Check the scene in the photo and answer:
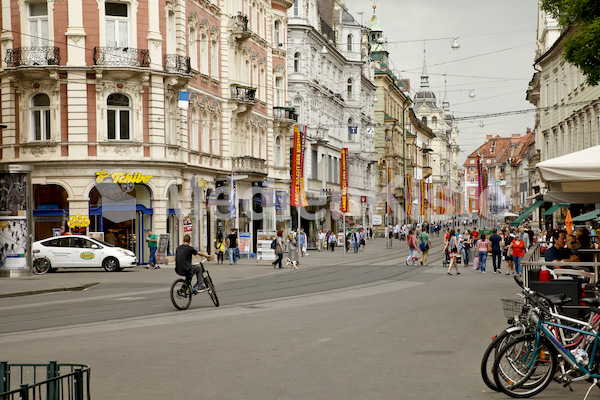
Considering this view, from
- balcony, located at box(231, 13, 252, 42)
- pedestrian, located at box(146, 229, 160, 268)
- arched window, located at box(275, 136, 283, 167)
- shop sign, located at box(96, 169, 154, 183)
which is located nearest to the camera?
shop sign, located at box(96, 169, 154, 183)

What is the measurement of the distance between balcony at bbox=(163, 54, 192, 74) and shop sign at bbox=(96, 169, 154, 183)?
198 inches

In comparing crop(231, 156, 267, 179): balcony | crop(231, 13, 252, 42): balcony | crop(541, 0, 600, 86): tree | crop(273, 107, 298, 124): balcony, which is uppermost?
crop(231, 13, 252, 42): balcony

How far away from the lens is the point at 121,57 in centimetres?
3709

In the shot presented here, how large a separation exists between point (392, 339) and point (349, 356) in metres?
1.98

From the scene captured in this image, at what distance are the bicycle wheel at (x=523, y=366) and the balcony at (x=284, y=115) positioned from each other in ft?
157

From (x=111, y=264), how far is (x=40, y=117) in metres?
7.87

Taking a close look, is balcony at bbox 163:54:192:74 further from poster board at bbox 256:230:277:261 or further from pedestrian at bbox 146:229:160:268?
poster board at bbox 256:230:277:261

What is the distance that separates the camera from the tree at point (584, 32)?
21.4 m

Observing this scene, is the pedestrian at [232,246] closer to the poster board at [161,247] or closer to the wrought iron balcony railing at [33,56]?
the poster board at [161,247]

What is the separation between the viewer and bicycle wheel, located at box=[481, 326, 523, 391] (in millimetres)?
9328

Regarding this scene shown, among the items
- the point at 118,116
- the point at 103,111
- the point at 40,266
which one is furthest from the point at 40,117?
the point at 40,266

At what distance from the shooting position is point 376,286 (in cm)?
2673

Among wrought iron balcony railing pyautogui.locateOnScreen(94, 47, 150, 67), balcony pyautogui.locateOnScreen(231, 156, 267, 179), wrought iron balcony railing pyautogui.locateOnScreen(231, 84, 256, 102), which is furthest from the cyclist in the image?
wrought iron balcony railing pyautogui.locateOnScreen(231, 84, 256, 102)

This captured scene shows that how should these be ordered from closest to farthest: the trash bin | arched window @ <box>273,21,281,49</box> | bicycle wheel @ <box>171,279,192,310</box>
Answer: bicycle wheel @ <box>171,279,192,310</box>
the trash bin
arched window @ <box>273,21,281,49</box>
